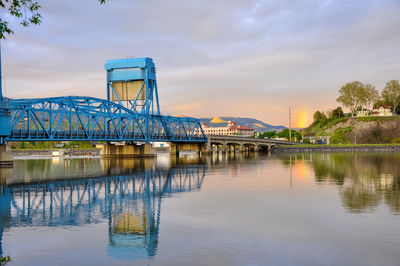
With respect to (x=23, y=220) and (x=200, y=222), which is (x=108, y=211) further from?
(x=200, y=222)

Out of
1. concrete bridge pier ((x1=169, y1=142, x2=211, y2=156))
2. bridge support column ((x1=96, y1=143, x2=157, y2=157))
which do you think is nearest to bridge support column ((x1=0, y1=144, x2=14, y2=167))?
bridge support column ((x1=96, y1=143, x2=157, y2=157))

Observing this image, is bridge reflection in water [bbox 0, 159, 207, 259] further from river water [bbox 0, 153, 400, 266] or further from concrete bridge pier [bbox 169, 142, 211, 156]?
concrete bridge pier [bbox 169, 142, 211, 156]

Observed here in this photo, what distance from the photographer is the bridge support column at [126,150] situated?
130 metres

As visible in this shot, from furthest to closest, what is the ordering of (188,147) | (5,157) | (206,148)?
(206,148) < (188,147) < (5,157)

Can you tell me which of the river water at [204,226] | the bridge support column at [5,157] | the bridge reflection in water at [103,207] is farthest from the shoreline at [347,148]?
the river water at [204,226]

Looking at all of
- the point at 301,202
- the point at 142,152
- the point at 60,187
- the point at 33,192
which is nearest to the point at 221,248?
the point at 301,202

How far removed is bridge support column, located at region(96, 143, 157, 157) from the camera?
130500mm

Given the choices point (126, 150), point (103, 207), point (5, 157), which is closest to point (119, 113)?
point (126, 150)

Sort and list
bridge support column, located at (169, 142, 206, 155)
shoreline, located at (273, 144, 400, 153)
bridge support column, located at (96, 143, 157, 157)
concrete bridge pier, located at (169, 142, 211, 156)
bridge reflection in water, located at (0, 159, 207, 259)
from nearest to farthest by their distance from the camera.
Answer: bridge reflection in water, located at (0, 159, 207, 259), bridge support column, located at (96, 143, 157, 157), bridge support column, located at (169, 142, 206, 155), concrete bridge pier, located at (169, 142, 211, 156), shoreline, located at (273, 144, 400, 153)

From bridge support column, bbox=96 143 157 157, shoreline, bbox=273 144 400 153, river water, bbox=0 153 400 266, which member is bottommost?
river water, bbox=0 153 400 266

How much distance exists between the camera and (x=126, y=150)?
132750 mm

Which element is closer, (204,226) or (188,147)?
(204,226)

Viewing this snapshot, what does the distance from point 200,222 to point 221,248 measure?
630cm

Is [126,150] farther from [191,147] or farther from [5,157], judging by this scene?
[5,157]
